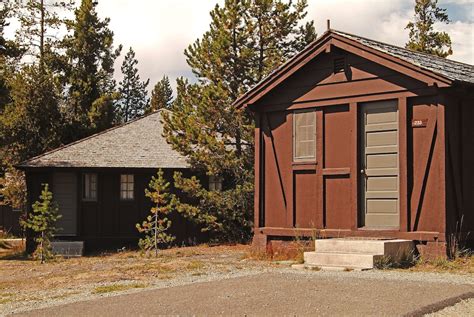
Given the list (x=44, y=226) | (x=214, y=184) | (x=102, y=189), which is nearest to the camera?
(x=44, y=226)

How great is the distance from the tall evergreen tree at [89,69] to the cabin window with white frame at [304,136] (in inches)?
815

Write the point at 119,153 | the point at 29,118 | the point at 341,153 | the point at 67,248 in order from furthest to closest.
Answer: the point at 29,118 < the point at 119,153 < the point at 67,248 < the point at 341,153

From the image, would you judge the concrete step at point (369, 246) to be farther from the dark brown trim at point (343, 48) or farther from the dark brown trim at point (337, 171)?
the dark brown trim at point (343, 48)

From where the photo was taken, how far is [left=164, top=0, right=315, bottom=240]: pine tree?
22375 mm

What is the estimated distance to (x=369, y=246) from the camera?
1363cm

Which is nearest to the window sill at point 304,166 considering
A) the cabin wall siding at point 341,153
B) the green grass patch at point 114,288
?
the cabin wall siding at point 341,153

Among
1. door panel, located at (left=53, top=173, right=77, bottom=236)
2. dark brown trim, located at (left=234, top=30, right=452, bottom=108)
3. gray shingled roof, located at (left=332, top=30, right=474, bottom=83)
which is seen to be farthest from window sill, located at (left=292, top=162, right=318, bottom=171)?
door panel, located at (left=53, top=173, right=77, bottom=236)

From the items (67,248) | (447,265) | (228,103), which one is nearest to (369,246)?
(447,265)

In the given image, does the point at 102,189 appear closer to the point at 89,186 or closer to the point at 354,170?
the point at 89,186

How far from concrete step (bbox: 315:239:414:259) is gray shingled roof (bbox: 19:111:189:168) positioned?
35.7 ft

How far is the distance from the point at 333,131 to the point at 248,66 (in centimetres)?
726

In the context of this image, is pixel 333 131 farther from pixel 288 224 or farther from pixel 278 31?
pixel 278 31

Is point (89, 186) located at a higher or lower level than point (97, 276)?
higher

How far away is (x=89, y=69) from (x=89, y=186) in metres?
13.3
